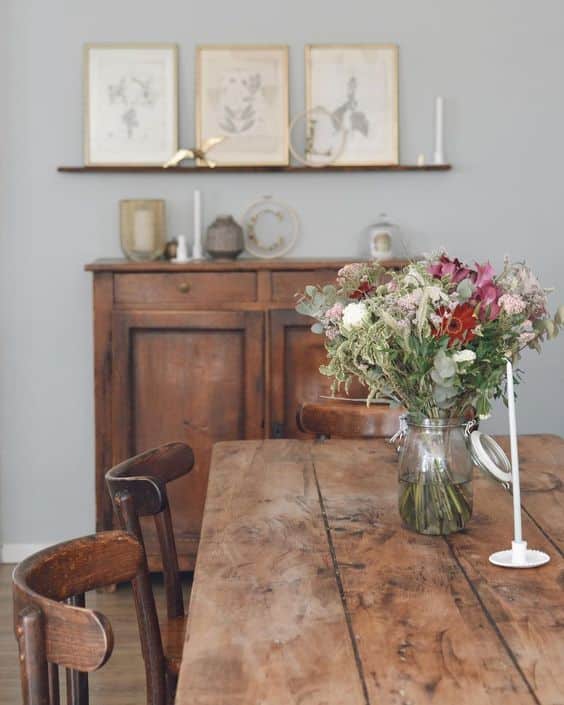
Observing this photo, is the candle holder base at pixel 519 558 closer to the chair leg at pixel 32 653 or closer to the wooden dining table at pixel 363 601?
the wooden dining table at pixel 363 601

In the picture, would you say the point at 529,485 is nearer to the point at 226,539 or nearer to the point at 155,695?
the point at 226,539

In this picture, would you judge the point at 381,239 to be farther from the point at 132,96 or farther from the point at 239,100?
the point at 132,96

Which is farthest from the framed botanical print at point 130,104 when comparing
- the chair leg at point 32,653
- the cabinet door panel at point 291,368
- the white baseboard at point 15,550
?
the chair leg at point 32,653

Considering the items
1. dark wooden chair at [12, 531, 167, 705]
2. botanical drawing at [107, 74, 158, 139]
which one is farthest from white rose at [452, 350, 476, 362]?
botanical drawing at [107, 74, 158, 139]

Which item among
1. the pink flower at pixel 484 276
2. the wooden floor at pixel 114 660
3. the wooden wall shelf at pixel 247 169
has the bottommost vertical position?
the wooden floor at pixel 114 660

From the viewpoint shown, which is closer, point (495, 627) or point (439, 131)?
point (495, 627)

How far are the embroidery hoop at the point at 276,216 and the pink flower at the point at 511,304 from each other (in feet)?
8.07

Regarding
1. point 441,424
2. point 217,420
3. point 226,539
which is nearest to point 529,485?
point 441,424

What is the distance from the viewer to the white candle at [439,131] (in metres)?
4.27

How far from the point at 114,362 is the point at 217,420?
418mm

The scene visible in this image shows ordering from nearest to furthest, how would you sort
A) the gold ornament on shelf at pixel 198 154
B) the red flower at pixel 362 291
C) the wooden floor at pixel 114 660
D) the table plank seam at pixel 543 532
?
the table plank seam at pixel 543 532 → the red flower at pixel 362 291 → the wooden floor at pixel 114 660 → the gold ornament on shelf at pixel 198 154

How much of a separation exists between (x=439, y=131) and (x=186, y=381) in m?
1.34

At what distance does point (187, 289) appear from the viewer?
399 cm

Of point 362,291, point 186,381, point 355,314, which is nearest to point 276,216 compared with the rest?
point 186,381
